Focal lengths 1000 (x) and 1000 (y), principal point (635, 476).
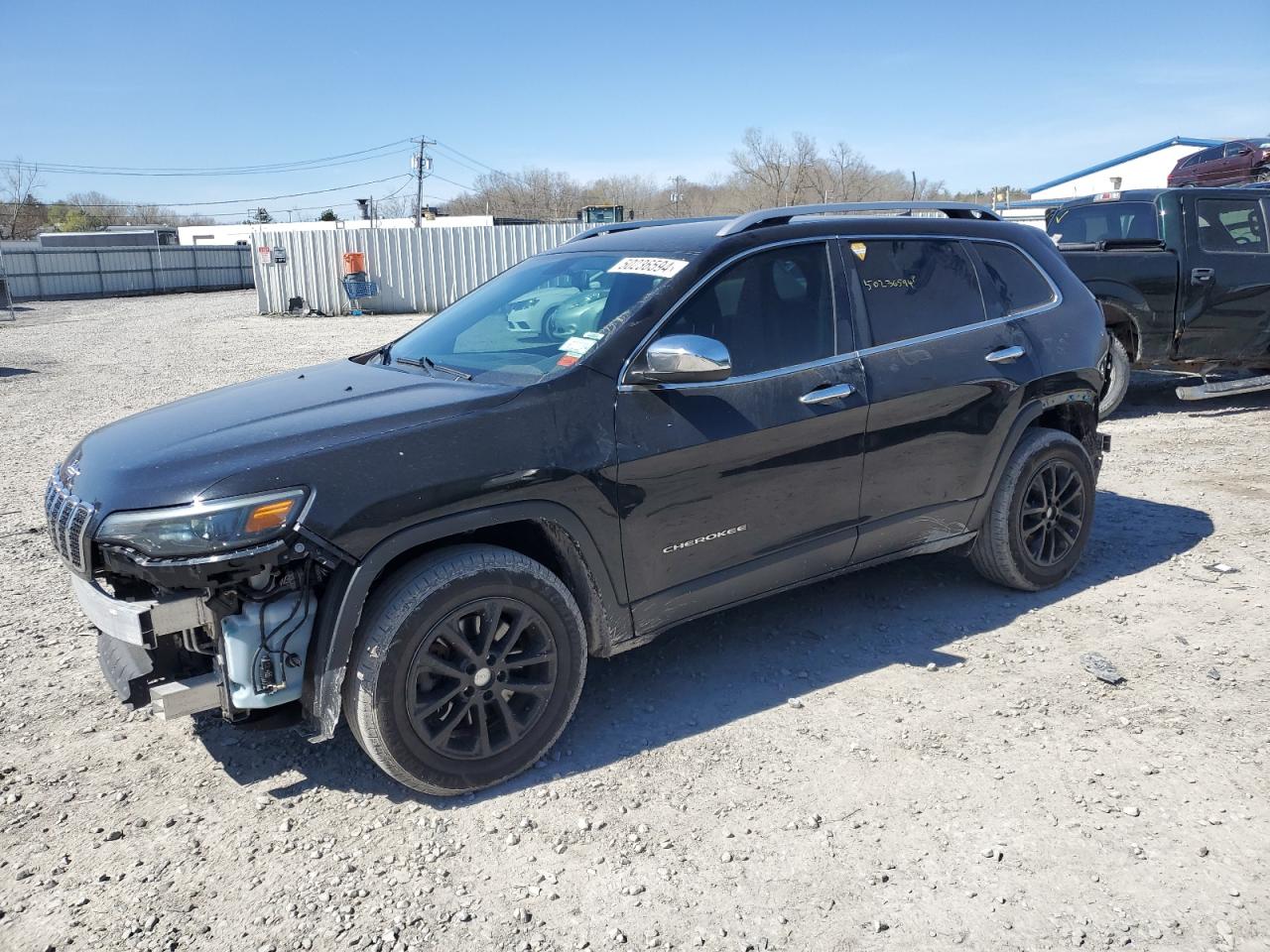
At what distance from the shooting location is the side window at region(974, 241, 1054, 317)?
15.7 feet

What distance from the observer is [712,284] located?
3.88m

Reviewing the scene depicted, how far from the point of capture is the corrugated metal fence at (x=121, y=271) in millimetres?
38656

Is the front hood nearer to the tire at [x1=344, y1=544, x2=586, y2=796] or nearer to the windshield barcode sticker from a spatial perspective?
the tire at [x1=344, y1=544, x2=586, y2=796]

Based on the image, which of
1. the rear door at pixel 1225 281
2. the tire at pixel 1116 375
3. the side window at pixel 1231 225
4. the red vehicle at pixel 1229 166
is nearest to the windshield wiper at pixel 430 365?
the tire at pixel 1116 375

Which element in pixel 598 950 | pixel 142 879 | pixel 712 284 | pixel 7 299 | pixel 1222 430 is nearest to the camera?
pixel 598 950

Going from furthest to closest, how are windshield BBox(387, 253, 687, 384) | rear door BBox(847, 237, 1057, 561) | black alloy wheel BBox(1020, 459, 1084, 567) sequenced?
black alloy wheel BBox(1020, 459, 1084, 567)
rear door BBox(847, 237, 1057, 561)
windshield BBox(387, 253, 687, 384)

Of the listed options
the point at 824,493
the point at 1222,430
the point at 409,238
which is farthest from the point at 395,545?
the point at 409,238

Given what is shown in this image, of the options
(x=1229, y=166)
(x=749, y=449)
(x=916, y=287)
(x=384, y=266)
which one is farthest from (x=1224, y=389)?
(x=384, y=266)

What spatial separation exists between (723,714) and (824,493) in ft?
3.21

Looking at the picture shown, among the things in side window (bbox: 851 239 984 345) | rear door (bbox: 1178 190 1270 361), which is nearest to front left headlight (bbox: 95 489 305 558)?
side window (bbox: 851 239 984 345)

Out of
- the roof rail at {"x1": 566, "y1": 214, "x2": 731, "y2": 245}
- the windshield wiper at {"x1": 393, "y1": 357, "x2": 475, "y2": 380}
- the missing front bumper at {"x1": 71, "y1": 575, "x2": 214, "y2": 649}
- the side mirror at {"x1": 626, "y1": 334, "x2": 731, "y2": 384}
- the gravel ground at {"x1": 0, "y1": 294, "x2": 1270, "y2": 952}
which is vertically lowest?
the gravel ground at {"x1": 0, "y1": 294, "x2": 1270, "y2": 952}

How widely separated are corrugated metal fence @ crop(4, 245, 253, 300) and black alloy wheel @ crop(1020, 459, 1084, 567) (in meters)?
40.1

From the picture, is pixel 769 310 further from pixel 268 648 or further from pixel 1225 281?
pixel 1225 281

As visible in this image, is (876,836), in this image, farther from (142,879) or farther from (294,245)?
(294,245)
